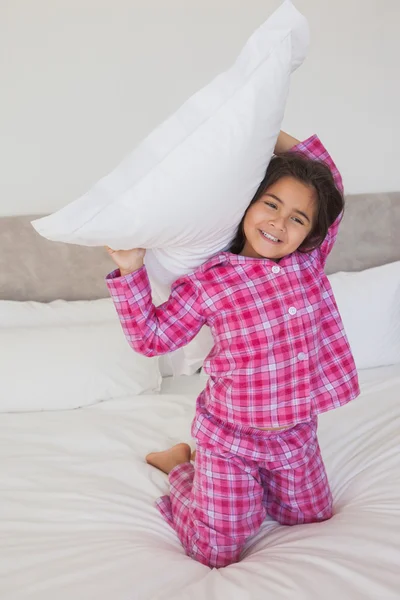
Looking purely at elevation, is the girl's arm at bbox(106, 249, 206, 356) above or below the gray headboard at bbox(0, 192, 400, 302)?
below

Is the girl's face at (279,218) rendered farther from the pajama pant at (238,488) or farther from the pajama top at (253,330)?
the pajama pant at (238,488)

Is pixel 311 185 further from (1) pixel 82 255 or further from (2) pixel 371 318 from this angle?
(1) pixel 82 255

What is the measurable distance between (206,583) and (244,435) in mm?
295

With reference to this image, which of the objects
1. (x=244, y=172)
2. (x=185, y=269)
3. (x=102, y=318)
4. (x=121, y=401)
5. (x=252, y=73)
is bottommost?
(x=121, y=401)

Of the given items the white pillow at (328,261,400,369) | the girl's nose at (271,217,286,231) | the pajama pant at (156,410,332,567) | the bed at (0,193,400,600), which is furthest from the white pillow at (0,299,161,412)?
the girl's nose at (271,217,286,231)

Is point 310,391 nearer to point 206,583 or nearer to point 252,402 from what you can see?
point 252,402

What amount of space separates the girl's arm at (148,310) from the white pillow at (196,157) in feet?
0.29

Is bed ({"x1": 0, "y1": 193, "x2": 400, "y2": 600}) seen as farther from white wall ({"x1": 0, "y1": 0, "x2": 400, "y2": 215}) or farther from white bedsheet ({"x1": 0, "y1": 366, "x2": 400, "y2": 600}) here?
white wall ({"x1": 0, "y1": 0, "x2": 400, "y2": 215})

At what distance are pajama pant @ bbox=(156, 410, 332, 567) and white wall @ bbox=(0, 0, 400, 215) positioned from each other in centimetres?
110

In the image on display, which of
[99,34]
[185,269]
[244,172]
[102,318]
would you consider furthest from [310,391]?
[99,34]

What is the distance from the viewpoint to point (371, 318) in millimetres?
1711

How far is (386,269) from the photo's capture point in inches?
71.2

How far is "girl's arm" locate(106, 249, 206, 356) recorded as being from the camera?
3.17 feet

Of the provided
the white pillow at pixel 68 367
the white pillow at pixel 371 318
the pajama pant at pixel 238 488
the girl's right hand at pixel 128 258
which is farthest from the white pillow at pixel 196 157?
the white pillow at pixel 371 318
